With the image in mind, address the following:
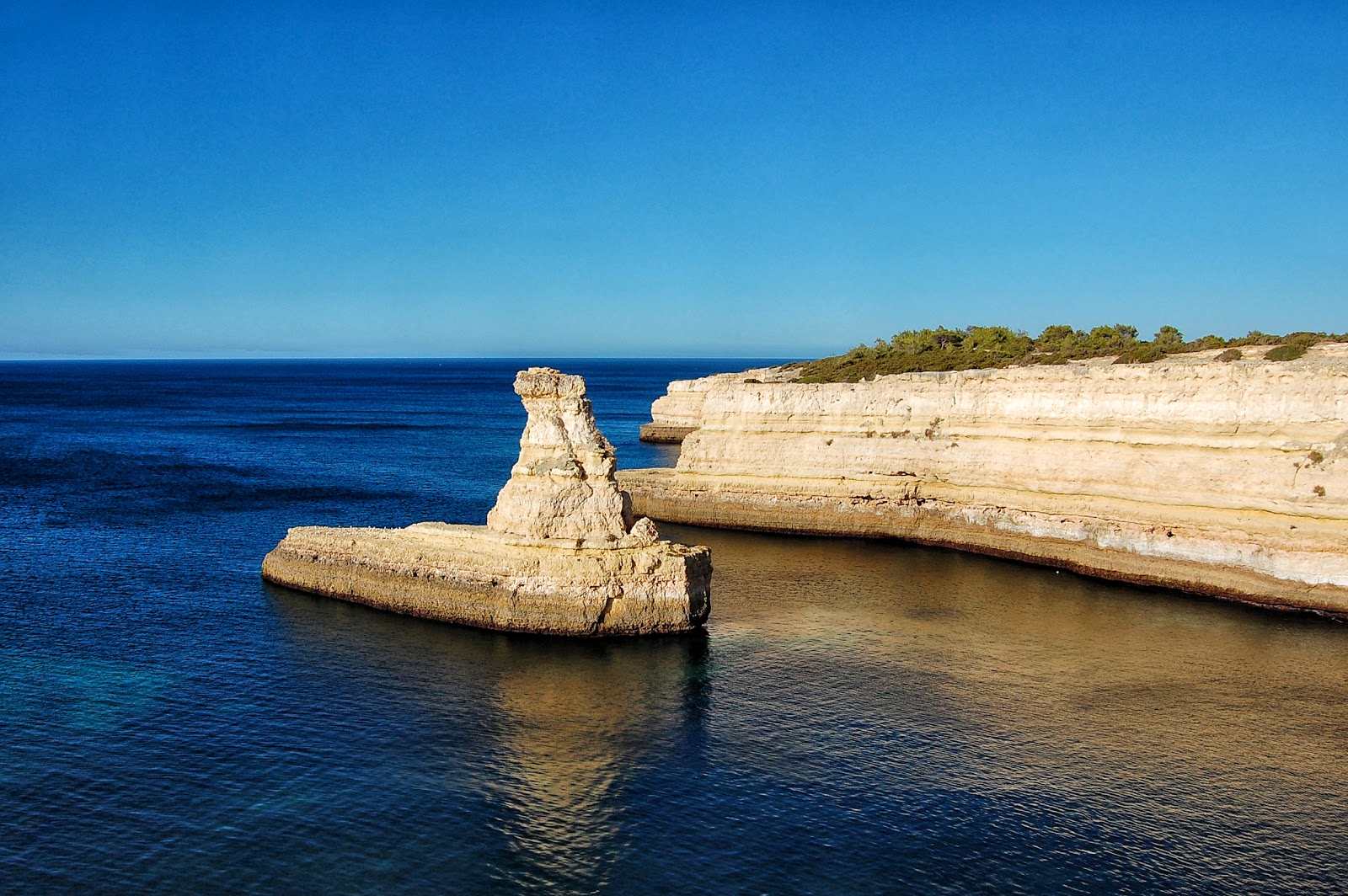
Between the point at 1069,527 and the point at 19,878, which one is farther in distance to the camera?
the point at 1069,527

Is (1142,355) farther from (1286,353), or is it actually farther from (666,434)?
(666,434)

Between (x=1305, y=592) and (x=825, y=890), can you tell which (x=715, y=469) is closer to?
(x=1305, y=592)

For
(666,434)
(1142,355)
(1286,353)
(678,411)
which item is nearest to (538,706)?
(1286,353)

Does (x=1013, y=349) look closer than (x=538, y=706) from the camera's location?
No

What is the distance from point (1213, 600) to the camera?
3553cm

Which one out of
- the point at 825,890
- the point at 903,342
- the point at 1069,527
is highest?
the point at 903,342

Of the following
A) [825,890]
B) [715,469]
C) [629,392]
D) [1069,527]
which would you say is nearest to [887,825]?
[825,890]

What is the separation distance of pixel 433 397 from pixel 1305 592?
459ft

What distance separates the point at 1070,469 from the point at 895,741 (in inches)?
945

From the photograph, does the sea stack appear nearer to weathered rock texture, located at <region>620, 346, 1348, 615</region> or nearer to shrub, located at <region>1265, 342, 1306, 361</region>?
weathered rock texture, located at <region>620, 346, 1348, 615</region>

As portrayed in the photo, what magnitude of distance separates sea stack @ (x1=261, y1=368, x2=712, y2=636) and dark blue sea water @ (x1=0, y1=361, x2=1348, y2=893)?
3.01ft

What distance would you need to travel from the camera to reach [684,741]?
22703 mm

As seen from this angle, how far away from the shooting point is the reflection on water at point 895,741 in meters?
17.8

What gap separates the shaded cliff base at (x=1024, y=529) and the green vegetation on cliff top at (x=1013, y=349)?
2469 cm
